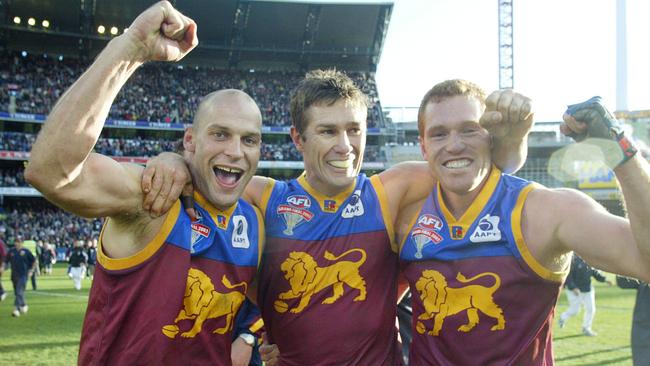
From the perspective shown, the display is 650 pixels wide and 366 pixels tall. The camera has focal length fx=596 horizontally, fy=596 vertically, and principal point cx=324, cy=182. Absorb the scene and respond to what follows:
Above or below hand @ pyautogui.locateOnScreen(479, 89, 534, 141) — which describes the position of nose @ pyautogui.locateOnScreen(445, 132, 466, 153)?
below

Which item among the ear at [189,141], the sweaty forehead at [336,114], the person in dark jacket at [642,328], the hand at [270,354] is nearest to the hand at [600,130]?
the sweaty forehead at [336,114]

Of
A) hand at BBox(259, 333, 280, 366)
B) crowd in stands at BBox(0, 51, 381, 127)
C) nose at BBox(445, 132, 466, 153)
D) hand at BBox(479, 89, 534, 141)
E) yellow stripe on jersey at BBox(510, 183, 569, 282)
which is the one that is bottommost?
hand at BBox(259, 333, 280, 366)

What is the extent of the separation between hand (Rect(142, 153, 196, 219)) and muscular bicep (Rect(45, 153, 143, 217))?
50 millimetres

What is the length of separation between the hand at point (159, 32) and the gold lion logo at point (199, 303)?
1077 mm

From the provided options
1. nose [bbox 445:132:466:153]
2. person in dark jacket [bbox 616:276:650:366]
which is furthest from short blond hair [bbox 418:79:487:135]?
person in dark jacket [bbox 616:276:650:366]

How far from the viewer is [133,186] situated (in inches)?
108

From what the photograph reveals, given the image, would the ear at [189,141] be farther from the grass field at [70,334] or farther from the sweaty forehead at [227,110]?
the grass field at [70,334]

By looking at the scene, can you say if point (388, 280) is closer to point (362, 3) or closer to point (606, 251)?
point (606, 251)

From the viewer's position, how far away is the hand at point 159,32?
249 cm

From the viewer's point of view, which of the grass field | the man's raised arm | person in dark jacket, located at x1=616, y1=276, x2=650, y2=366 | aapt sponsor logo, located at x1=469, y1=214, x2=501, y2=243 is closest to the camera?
the man's raised arm

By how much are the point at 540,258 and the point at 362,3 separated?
41676 mm

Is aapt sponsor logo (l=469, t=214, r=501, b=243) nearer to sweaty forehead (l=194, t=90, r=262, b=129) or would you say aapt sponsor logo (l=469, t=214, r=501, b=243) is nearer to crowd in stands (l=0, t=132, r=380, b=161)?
sweaty forehead (l=194, t=90, r=262, b=129)

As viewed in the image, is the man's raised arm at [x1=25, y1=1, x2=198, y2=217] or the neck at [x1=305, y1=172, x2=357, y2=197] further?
the neck at [x1=305, y1=172, x2=357, y2=197]

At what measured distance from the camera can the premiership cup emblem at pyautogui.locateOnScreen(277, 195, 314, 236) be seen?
3604mm
